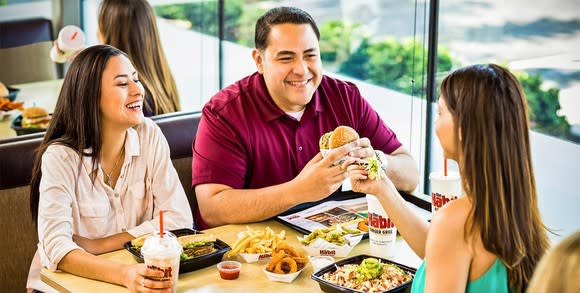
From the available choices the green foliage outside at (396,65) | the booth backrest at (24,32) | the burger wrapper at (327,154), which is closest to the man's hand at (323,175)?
the burger wrapper at (327,154)

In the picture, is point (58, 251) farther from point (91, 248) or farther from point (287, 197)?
point (287, 197)

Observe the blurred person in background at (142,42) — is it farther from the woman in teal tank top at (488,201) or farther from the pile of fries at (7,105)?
the woman in teal tank top at (488,201)

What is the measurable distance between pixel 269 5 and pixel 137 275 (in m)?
3.18

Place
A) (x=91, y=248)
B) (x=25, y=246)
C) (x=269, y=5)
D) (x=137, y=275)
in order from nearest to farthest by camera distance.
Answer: (x=137, y=275)
(x=91, y=248)
(x=25, y=246)
(x=269, y=5)

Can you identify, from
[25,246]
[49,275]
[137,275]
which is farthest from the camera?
[25,246]

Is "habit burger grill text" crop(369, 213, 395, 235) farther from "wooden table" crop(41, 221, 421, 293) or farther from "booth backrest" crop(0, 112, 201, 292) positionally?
"booth backrest" crop(0, 112, 201, 292)

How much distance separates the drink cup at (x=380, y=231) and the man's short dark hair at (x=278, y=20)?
2.83 feet

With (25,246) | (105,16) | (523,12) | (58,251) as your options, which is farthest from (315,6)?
(58,251)

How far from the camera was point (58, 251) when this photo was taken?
2.50 meters

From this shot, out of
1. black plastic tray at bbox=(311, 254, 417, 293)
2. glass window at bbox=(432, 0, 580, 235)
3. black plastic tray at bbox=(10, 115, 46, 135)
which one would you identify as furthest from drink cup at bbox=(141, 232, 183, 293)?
black plastic tray at bbox=(10, 115, 46, 135)

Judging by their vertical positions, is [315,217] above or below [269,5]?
below

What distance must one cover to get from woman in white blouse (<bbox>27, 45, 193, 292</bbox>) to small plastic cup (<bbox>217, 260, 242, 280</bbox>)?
0.48 metres

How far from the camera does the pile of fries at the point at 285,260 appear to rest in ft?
7.72

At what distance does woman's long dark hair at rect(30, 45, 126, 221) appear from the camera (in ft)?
9.11
